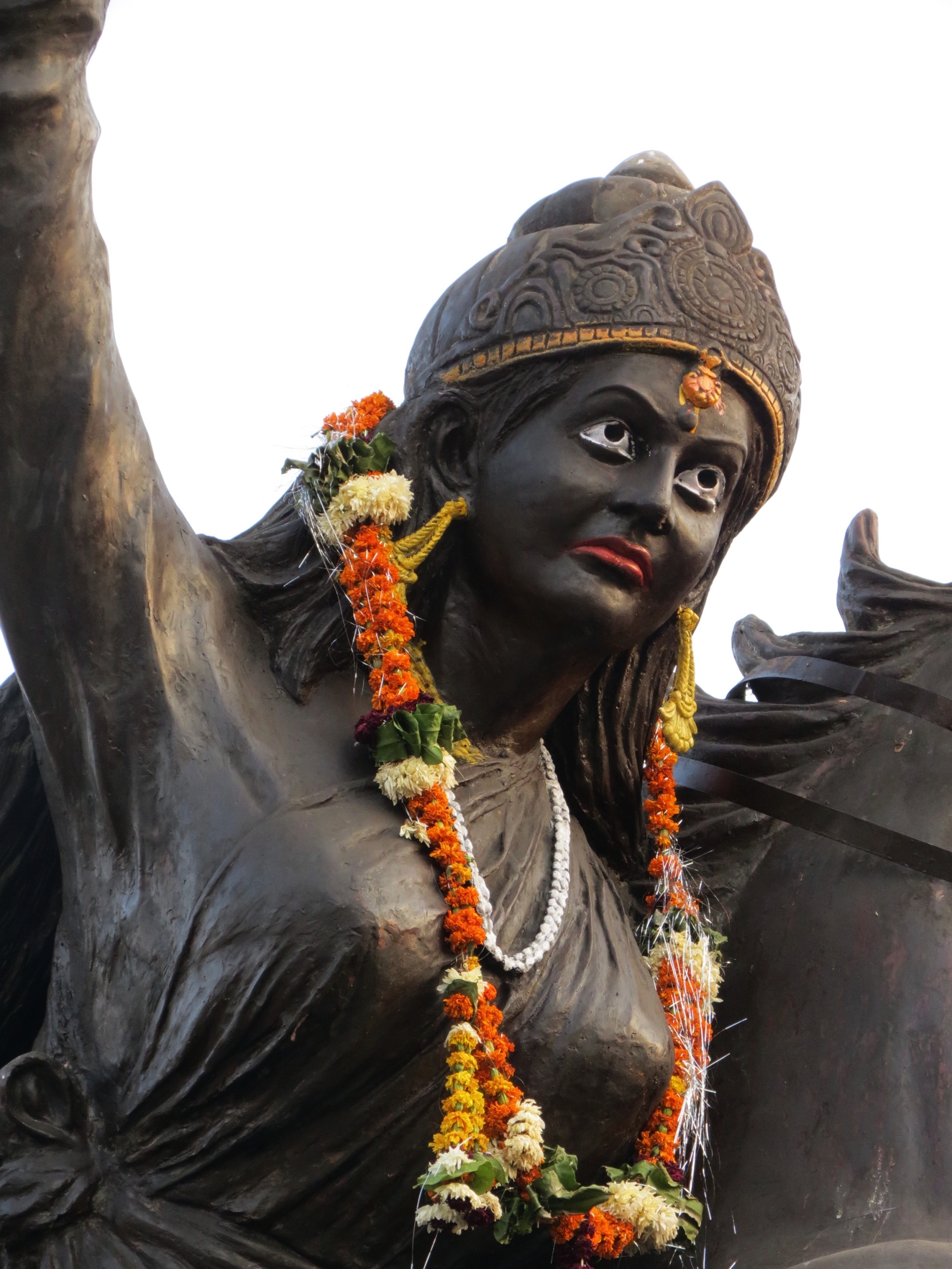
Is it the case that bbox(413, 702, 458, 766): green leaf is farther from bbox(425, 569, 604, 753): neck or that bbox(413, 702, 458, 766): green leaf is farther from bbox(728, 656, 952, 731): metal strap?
bbox(728, 656, 952, 731): metal strap

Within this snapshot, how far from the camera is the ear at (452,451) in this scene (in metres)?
3.83

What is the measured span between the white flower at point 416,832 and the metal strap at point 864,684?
3.98 feet

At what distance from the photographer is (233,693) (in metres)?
3.54

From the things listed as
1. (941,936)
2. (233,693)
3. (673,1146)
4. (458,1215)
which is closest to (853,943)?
(941,936)

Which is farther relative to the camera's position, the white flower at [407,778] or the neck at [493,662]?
the neck at [493,662]

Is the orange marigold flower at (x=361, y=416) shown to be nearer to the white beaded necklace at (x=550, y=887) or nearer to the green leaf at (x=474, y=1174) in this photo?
the white beaded necklace at (x=550, y=887)

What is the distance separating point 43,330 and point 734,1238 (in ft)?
7.08

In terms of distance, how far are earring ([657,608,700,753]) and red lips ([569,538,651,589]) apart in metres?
0.39

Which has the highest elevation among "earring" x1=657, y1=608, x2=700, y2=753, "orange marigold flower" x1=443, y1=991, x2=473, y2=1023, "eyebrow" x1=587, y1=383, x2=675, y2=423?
"eyebrow" x1=587, y1=383, x2=675, y2=423

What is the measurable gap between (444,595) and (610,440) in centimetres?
47

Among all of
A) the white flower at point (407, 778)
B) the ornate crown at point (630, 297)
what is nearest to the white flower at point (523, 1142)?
the white flower at point (407, 778)

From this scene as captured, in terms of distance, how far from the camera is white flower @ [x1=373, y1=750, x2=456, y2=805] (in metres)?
3.47

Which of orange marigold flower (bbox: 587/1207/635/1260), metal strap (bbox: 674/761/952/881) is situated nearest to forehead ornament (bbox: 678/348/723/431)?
metal strap (bbox: 674/761/952/881)

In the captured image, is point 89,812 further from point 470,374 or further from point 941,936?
point 941,936
